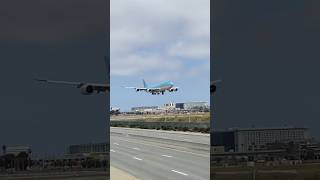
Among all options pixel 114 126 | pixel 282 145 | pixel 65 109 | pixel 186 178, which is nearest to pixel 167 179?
pixel 186 178

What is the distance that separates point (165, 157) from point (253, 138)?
12187mm

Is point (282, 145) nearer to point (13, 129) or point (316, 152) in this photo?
point (316, 152)

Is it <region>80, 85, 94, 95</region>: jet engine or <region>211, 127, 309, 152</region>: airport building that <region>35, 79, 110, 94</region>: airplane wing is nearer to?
<region>80, 85, 94, 95</region>: jet engine

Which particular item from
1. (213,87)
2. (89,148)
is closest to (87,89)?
(89,148)

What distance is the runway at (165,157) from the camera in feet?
61.5

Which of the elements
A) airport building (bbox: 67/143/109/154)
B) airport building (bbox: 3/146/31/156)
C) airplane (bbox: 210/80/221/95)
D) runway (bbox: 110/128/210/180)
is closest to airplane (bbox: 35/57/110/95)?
airport building (bbox: 67/143/109/154)

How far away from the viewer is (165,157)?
2562 centimetres

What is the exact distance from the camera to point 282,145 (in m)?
14.1

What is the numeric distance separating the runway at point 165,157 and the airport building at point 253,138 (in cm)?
365

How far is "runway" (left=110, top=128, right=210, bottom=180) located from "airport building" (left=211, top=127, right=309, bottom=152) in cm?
365

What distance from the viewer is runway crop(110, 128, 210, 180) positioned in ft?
61.5

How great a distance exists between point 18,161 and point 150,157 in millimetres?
14096

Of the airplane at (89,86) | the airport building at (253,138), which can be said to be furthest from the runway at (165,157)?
the airplane at (89,86)

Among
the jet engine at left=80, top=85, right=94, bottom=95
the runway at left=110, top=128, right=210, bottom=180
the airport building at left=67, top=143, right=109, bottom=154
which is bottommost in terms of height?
the runway at left=110, top=128, right=210, bottom=180
